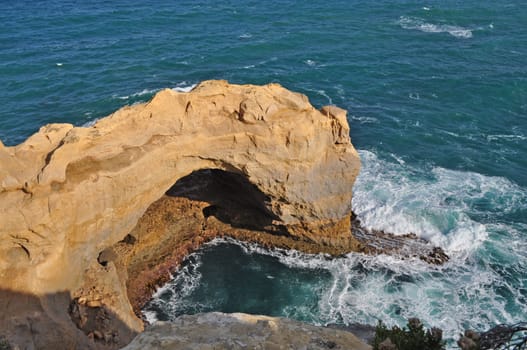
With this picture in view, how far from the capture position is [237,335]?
46.7 ft

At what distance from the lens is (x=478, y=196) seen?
3425 centimetres

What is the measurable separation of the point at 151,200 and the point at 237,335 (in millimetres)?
13752

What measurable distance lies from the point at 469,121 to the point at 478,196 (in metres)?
9.47

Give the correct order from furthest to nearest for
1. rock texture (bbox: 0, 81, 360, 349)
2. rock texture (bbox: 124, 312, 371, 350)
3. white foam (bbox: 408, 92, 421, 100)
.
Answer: white foam (bbox: 408, 92, 421, 100)
rock texture (bbox: 0, 81, 360, 349)
rock texture (bbox: 124, 312, 371, 350)

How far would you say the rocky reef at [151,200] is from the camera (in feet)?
69.8

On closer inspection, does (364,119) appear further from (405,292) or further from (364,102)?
(405,292)

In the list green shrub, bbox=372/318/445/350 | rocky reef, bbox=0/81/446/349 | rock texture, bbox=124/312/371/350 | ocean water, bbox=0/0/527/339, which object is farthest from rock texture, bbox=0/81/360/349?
green shrub, bbox=372/318/445/350

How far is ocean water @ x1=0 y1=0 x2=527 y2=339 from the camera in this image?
2805 cm

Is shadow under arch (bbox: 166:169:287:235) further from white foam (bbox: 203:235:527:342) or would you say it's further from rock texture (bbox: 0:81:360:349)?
white foam (bbox: 203:235:527:342)

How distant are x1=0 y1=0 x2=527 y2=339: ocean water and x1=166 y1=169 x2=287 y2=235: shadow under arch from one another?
1.58m

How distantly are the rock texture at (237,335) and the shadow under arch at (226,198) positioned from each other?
15573mm

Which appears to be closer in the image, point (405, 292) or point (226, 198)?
point (405, 292)

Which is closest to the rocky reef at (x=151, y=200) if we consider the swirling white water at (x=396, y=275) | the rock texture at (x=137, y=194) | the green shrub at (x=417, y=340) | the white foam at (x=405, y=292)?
the rock texture at (x=137, y=194)

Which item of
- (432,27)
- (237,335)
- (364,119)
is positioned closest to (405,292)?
(237,335)
